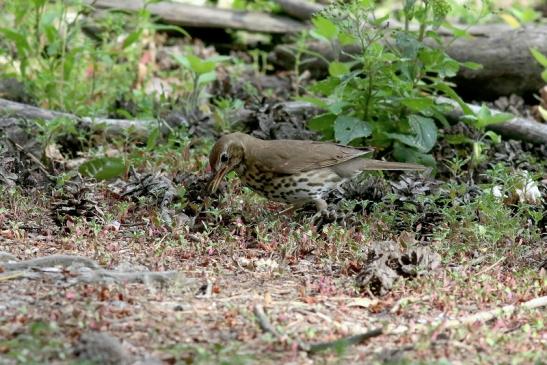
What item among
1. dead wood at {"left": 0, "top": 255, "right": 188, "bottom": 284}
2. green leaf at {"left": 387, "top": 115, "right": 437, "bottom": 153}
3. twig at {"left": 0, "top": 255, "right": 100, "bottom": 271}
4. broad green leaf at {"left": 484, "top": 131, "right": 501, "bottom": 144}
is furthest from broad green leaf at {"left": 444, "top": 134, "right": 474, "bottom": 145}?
twig at {"left": 0, "top": 255, "right": 100, "bottom": 271}

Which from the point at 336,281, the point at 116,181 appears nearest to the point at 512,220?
the point at 336,281

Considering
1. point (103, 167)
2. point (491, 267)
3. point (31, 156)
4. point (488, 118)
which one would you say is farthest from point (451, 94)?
point (31, 156)

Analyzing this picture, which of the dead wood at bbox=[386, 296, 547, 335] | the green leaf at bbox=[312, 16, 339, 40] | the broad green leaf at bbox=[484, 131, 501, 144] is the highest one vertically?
the green leaf at bbox=[312, 16, 339, 40]

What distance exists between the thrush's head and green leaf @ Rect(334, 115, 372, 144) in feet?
3.01

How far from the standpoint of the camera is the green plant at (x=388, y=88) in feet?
25.3

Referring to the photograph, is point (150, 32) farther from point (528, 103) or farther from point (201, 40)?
point (528, 103)

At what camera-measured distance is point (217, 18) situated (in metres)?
12.3

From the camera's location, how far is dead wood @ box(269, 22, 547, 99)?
1059 cm

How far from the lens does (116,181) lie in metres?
7.93

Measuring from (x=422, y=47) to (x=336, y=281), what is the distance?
110 inches

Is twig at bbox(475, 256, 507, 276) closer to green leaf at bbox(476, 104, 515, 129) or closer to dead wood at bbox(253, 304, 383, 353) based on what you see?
dead wood at bbox(253, 304, 383, 353)

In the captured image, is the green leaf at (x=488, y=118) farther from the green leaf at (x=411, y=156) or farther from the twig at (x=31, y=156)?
the twig at (x=31, y=156)

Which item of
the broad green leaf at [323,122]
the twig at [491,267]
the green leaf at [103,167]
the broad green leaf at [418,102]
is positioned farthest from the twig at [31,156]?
the twig at [491,267]

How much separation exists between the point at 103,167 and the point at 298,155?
1558 mm
